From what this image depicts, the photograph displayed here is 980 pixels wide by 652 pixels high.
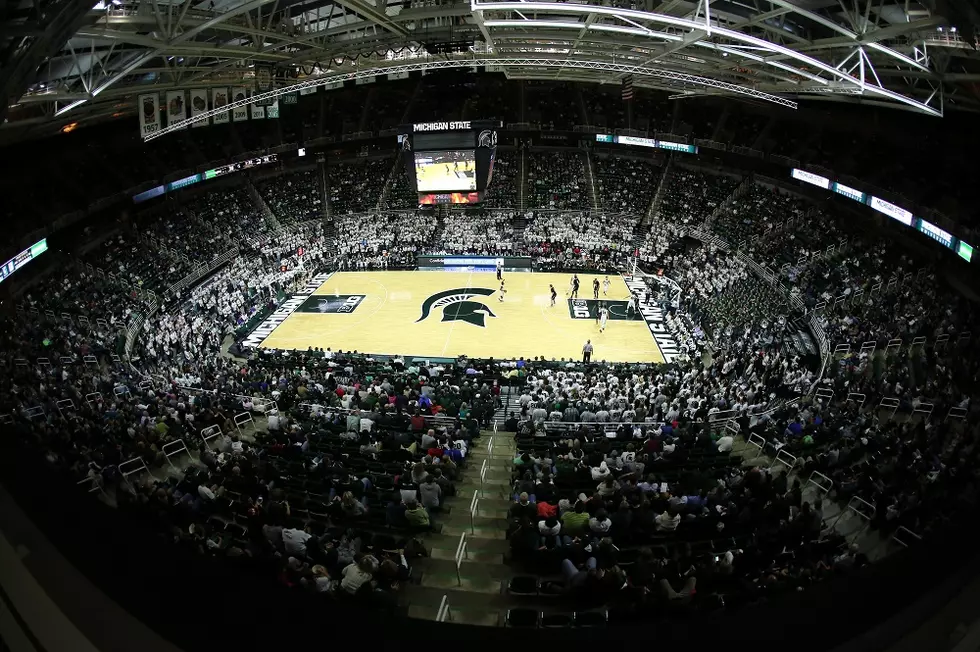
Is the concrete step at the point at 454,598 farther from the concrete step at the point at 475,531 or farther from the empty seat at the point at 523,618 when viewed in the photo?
the concrete step at the point at 475,531

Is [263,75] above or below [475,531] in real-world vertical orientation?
above

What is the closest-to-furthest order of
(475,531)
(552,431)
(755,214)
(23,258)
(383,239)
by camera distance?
(475,531) < (552,431) < (23,258) < (755,214) < (383,239)

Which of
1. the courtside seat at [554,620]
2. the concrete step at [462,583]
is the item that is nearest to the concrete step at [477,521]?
the concrete step at [462,583]

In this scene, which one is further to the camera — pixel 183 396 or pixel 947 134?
pixel 947 134

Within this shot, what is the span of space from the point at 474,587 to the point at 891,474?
9035mm

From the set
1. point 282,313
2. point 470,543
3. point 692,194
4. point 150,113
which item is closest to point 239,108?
point 150,113

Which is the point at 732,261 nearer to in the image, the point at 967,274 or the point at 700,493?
the point at 967,274

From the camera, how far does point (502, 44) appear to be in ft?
83.8

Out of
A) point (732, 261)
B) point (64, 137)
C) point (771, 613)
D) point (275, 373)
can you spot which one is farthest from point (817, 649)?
point (64, 137)

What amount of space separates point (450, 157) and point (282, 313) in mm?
14257

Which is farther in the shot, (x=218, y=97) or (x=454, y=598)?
(x=218, y=97)

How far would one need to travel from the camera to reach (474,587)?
9773mm

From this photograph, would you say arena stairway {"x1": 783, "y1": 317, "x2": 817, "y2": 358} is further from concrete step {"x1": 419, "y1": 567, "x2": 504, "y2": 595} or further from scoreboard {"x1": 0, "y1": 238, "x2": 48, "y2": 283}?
scoreboard {"x1": 0, "y1": 238, "x2": 48, "y2": 283}

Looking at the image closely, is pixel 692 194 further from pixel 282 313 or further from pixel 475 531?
pixel 475 531
